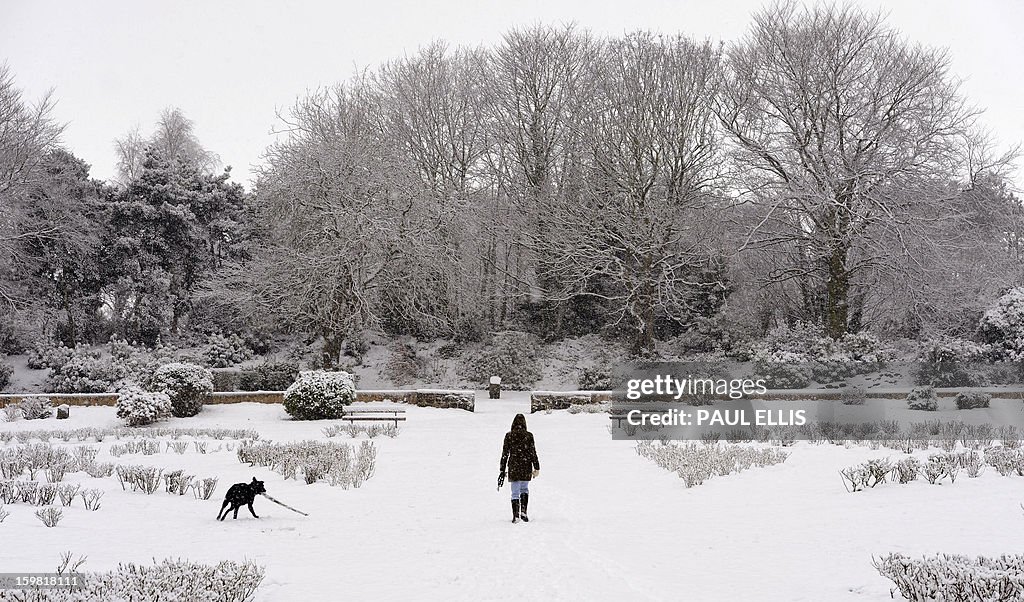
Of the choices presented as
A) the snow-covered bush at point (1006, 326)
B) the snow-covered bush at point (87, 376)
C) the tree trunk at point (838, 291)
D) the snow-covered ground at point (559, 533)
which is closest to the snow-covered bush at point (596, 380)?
the tree trunk at point (838, 291)

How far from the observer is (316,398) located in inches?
753

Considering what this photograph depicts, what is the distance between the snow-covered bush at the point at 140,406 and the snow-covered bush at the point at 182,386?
650mm

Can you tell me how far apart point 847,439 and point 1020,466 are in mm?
5133

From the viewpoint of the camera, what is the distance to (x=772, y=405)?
20.5 m

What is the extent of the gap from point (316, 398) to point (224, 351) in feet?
33.4

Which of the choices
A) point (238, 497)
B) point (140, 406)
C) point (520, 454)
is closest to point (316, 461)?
point (238, 497)

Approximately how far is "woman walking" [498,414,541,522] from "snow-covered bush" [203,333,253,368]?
2131 centimetres

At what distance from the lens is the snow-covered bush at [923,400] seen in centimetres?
1953

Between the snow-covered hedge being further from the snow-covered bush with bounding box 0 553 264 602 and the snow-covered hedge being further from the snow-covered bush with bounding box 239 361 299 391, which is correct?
the snow-covered bush with bounding box 0 553 264 602

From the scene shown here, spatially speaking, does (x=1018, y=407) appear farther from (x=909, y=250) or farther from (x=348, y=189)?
(x=348, y=189)

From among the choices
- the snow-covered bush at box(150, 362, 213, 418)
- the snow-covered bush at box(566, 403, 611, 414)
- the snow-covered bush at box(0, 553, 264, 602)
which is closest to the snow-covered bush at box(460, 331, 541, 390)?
the snow-covered bush at box(566, 403, 611, 414)

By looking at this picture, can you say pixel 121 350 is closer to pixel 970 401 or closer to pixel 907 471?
pixel 907 471

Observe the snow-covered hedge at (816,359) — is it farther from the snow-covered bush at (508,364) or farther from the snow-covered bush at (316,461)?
the snow-covered bush at (316,461)

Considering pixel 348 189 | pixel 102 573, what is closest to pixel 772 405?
pixel 348 189
